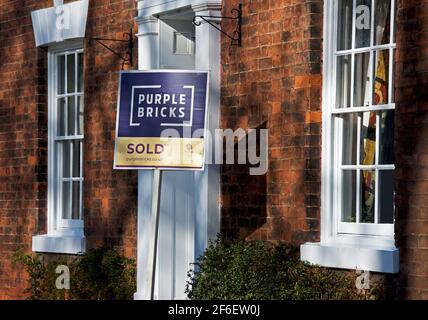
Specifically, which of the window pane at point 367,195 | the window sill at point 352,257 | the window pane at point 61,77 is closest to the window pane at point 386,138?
the window pane at point 367,195

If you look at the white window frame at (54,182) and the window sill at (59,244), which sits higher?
the white window frame at (54,182)

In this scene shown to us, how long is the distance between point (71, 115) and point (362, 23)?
4.91 meters

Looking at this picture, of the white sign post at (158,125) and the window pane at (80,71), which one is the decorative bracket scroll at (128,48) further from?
the white sign post at (158,125)

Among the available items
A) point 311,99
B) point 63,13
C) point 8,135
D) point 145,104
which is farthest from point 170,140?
point 8,135

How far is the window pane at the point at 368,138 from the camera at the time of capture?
930 centimetres

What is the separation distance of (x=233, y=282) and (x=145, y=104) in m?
1.68

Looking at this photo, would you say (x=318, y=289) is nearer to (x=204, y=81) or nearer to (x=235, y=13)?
(x=204, y=81)

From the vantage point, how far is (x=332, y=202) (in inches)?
375

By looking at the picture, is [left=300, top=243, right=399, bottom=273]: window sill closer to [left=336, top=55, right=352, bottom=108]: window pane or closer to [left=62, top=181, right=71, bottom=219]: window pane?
[left=336, top=55, right=352, bottom=108]: window pane

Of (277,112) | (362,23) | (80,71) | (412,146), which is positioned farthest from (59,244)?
(412,146)

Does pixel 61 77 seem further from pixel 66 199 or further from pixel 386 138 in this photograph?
pixel 386 138

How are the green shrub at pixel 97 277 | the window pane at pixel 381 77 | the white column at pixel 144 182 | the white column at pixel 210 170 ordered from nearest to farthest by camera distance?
1. the window pane at pixel 381 77
2. the white column at pixel 210 170
3. the white column at pixel 144 182
4. the green shrub at pixel 97 277

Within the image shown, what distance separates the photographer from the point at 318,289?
9.15 m

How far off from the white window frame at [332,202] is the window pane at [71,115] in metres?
4.46
